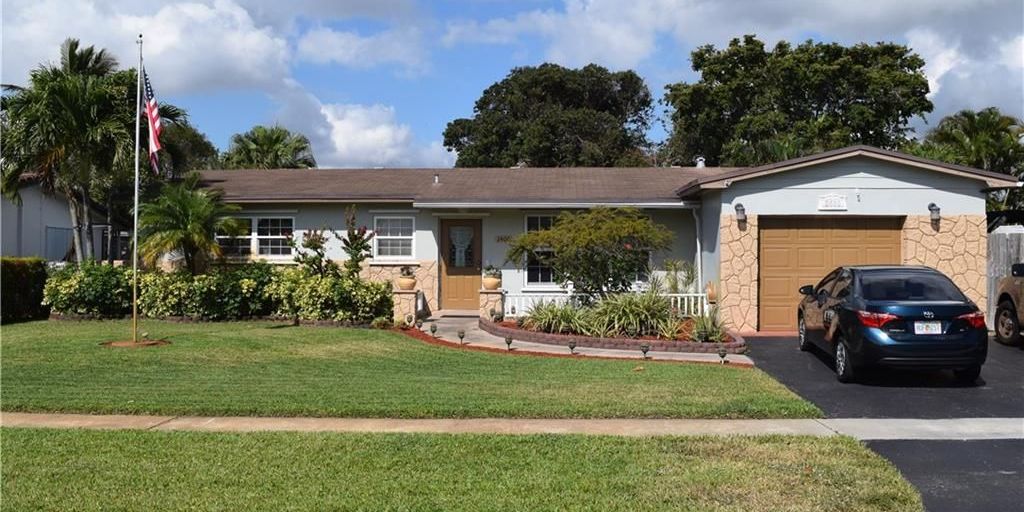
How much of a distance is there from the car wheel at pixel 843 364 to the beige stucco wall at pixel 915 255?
486 cm

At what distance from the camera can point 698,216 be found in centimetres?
1839

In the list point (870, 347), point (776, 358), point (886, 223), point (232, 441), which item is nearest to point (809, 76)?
point (886, 223)

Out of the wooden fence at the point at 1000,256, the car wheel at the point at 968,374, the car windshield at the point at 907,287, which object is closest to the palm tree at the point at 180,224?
the car windshield at the point at 907,287

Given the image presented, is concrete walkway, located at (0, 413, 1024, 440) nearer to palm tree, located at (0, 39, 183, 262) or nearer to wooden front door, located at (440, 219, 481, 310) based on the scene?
wooden front door, located at (440, 219, 481, 310)

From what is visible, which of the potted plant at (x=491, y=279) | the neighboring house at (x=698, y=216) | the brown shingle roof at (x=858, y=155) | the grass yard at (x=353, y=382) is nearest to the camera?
the grass yard at (x=353, y=382)

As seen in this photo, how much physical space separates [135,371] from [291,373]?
216 centimetres

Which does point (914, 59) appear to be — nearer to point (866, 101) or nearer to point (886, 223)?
point (866, 101)

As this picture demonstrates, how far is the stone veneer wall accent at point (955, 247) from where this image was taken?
15898 millimetres

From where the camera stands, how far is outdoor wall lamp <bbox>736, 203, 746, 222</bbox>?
15.8 meters

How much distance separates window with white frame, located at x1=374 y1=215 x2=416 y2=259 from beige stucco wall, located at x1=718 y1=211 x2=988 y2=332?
765cm

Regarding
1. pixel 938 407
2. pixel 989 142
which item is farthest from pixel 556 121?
pixel 938 407

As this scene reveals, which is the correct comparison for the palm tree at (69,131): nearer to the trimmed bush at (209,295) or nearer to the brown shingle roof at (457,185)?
the brown shingle roof at (457,185)

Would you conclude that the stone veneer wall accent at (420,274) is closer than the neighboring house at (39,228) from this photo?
Yes

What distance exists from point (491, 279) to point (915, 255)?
8500mm
